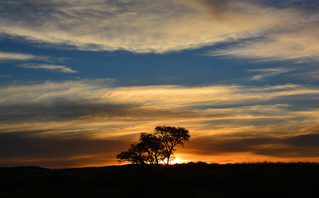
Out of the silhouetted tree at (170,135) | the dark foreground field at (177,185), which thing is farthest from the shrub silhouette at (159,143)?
the dark foreground field at (177,185)

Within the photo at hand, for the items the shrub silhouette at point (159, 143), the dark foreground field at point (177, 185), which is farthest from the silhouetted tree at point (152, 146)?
the dark foreground field at point (177, 185)

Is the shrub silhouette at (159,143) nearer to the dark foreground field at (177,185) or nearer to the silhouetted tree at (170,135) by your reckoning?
the silhouetted tree at (170,135)

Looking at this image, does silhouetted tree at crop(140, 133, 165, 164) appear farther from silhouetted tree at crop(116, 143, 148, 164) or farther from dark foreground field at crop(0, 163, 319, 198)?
dark foreground field at crop(0, 163, 319, 198)

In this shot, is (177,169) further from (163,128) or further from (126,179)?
(163,128)

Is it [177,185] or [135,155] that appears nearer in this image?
[177,185]

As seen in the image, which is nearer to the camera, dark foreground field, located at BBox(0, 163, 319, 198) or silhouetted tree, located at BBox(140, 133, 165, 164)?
dark foreground field, located at BBox(0, 163, 319, 198)

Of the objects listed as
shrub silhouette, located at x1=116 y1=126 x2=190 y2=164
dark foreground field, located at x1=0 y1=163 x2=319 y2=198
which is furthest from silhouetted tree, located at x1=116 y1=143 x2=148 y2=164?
dark foreground field, located at x1=0 y1=163 x2=319 y2=198

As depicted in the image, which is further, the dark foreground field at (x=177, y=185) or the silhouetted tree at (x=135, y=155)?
the silhouetted tree at (x=135, y=155)

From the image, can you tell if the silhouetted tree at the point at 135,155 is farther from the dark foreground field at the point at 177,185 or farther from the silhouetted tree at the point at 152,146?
the dark foreground field at the point at 177,185

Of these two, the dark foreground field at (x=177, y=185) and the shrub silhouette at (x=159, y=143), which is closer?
the dark foreground field at (x=177, y=185)

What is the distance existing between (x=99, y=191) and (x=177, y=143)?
164ft

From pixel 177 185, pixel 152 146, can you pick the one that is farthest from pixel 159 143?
pixel 177 185

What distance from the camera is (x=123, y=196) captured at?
1053 inches

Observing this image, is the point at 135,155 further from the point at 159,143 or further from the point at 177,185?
the point at 177,185
